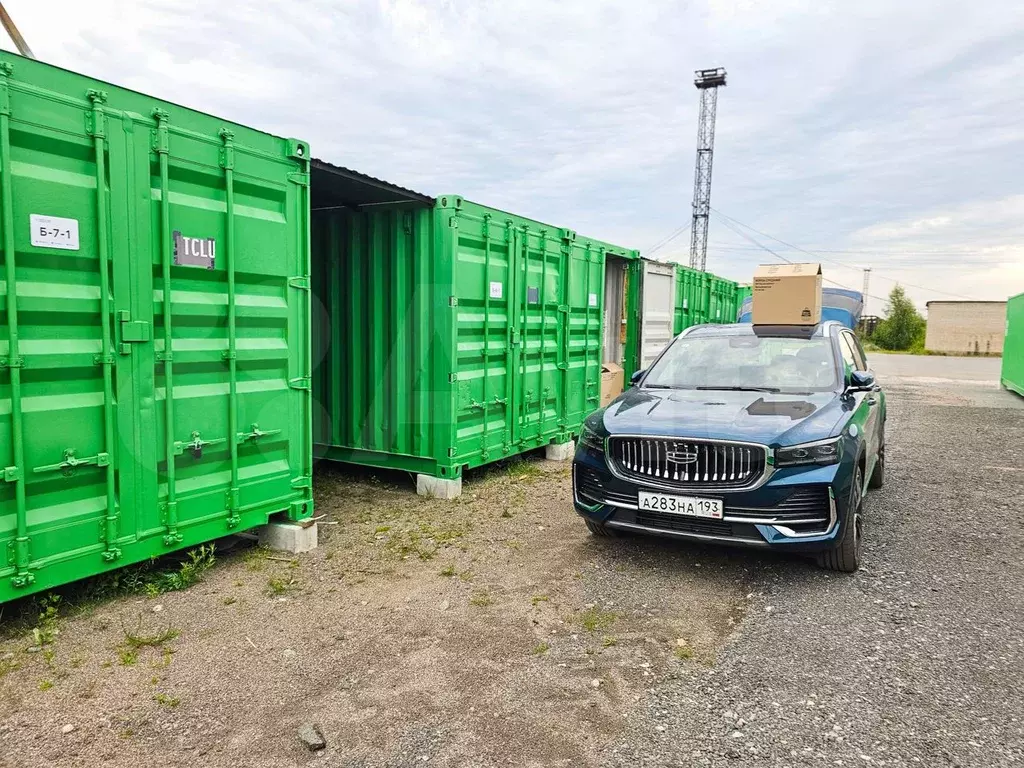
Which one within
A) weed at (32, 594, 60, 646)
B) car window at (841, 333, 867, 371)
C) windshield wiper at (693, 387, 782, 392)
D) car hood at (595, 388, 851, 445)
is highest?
car window at (841, 333, 867, 371)

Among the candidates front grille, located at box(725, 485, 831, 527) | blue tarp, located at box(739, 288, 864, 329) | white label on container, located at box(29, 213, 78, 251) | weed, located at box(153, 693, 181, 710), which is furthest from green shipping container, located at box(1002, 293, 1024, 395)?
white label on container, located at box(29, 213, 78, 251)

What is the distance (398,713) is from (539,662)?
0.78 metres

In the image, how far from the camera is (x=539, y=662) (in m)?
3.46

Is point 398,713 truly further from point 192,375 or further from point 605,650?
point 192,375

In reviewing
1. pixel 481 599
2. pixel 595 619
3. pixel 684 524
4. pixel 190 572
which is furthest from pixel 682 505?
pixel 190 572

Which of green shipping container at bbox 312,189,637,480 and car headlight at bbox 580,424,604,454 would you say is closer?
car headlight at bbox 580,424,604,454

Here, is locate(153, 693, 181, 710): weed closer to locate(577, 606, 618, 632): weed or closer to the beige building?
locate(577, 606, 618, 632): weed

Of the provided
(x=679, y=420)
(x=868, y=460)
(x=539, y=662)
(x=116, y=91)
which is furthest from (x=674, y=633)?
(x=116, y=91)

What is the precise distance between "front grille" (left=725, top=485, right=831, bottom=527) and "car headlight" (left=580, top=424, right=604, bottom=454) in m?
1.09

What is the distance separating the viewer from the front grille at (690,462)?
4.27 meters

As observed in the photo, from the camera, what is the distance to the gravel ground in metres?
2.78

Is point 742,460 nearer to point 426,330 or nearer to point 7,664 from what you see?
point 426,330

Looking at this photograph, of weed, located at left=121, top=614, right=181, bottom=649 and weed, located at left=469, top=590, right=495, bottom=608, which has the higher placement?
weed, located at left=121, top=614, right=181, bottom=649

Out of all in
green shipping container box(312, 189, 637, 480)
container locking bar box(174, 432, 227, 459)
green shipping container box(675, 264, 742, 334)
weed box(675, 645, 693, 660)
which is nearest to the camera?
weed box(675, 645, 693, 660)
